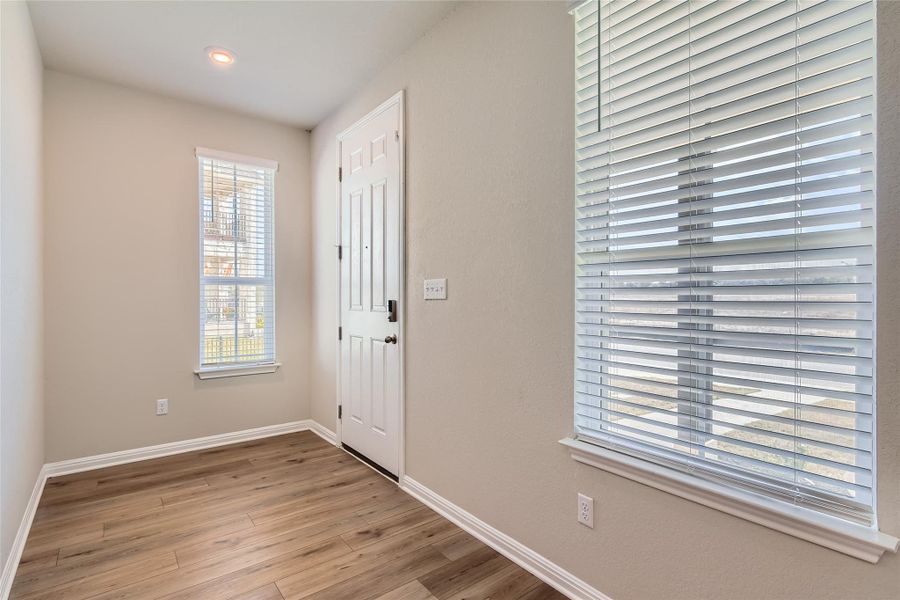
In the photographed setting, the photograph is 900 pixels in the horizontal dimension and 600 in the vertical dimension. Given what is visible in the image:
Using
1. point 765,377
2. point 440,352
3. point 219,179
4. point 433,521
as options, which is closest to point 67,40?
point 219,179

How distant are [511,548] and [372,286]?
178 cm

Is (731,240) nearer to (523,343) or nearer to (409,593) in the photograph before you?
(523,343)

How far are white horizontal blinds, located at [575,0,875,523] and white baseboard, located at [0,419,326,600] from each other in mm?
2465

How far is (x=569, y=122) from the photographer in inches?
69.5

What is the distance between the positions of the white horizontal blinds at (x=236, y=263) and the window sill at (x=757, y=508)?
2.94 m

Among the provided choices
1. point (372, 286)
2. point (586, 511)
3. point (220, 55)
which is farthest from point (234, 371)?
point (586, 511)

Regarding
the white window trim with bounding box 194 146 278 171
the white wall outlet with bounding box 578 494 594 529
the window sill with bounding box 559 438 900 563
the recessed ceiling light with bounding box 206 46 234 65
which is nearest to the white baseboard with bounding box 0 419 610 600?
the white wall outlet with bounding box 578 494 594 529

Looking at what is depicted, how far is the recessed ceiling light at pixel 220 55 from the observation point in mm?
2678

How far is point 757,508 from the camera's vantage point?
4.09 feet

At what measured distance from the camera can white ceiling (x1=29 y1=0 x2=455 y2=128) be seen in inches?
91.0

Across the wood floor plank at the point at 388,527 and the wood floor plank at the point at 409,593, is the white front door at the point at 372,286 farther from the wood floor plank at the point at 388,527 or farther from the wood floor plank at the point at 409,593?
the wood floor plank at the point at 409,593

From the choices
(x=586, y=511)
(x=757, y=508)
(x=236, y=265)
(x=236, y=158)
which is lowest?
(x=586, y=511)

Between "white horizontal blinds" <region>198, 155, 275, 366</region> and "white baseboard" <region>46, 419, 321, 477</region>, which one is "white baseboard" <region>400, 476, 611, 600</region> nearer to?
"white baseboard" <region>46, 419, 321, 477</region>

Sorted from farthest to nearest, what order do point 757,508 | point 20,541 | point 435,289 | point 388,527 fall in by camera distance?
point 435,289 → point 388,527 → point 20,541 → point 757,508
